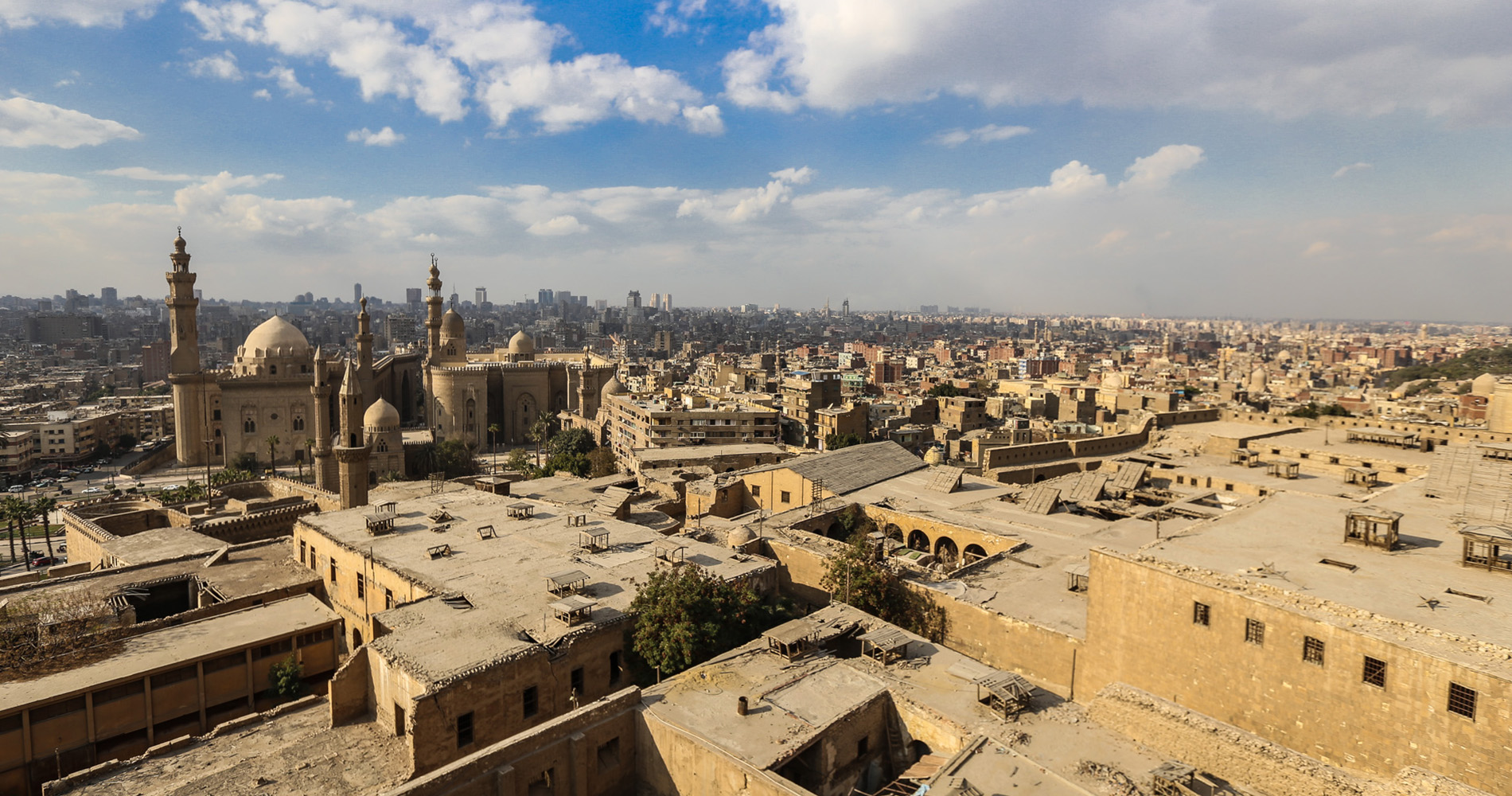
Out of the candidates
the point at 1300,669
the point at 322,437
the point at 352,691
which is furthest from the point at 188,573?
the point at 1300,669

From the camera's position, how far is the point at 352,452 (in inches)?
1137

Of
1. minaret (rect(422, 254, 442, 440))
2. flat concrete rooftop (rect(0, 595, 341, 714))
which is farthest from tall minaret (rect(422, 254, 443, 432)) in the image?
flat concrete rooftop (rect(0, 595, 341, 714))

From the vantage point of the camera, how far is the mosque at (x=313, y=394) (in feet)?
182

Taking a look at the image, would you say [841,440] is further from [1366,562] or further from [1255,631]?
[1255,631]

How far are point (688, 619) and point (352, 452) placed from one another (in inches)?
732

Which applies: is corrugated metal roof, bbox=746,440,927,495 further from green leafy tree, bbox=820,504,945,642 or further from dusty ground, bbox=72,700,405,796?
dusty ground, bbox=72,700,405,796

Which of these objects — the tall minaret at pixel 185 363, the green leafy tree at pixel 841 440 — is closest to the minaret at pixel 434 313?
the tall minaret at pixel 185 363

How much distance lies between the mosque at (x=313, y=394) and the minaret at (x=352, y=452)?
14.9 meters

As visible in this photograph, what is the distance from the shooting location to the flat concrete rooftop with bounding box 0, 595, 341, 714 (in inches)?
592

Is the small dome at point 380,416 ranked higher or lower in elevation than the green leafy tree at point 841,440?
higher

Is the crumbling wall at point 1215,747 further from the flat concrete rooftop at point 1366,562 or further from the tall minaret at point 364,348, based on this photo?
Result: the tall minaret at point 364,348

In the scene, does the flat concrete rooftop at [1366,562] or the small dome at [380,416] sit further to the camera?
the small dome at [380,416]

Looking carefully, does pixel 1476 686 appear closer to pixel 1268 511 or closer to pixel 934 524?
pixel 1268 511

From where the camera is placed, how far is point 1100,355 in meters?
168
